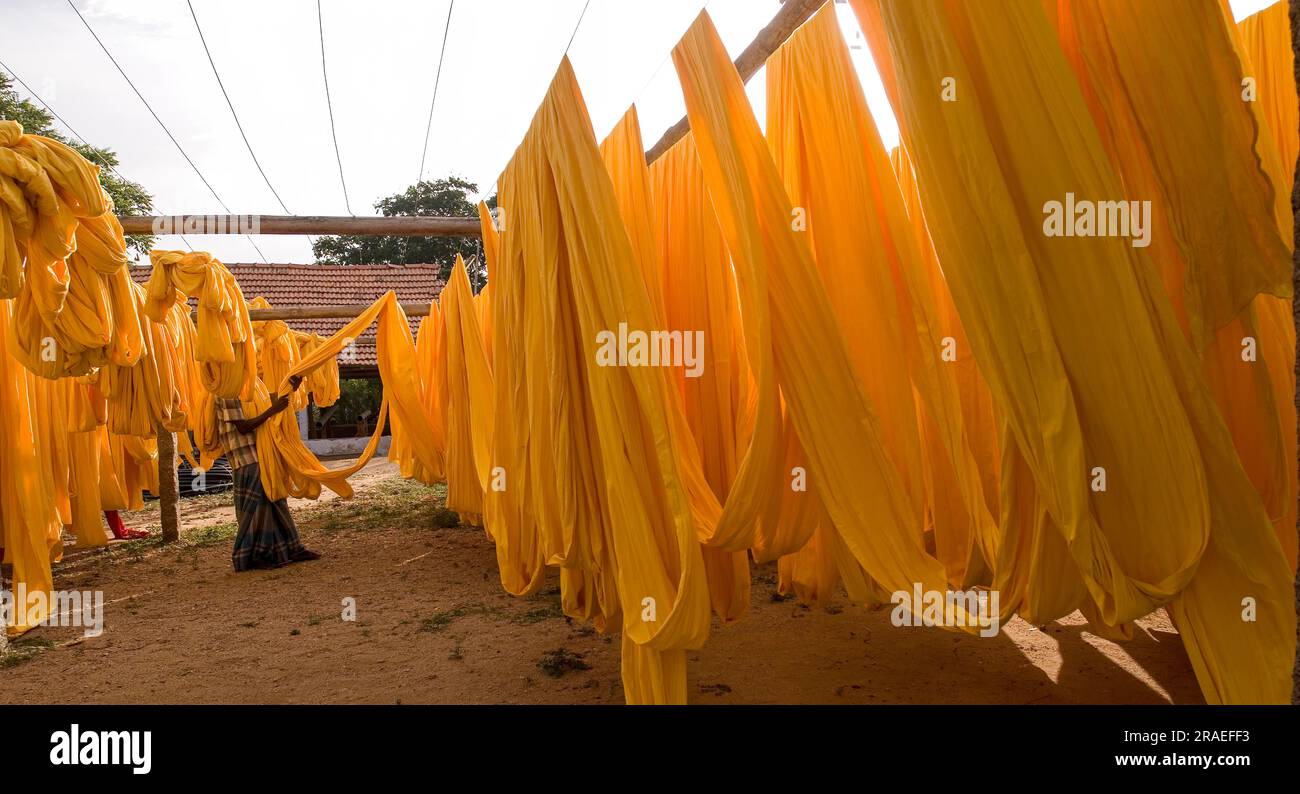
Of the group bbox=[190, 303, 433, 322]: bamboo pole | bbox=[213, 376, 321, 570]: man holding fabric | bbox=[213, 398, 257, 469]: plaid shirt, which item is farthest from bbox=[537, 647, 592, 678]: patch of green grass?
bbox=[190, 303, 433, 322]: bamboo pole

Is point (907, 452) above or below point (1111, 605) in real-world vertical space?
above

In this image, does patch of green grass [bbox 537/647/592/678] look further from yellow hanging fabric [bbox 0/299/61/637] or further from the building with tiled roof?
the building with tiled roof

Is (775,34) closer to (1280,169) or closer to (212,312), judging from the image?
(1280,169)

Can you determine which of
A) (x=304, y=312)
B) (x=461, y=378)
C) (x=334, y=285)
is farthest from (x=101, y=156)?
(x=461, y=378)

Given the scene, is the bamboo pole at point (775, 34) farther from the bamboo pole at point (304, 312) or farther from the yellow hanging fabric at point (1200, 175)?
the bamboo pole at point (304, 312)

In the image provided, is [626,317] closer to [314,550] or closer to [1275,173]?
[1275,173]

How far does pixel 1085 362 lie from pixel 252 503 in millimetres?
6536

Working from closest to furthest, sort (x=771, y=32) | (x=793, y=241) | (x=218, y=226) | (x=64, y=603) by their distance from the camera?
(x=793, y=241) < (x=771, y=32) < (x=218, y=226) < (x=64, y=603)

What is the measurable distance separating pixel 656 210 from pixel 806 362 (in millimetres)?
1104

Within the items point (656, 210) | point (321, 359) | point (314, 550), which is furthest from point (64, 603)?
point (656, 210)

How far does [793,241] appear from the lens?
178 centimetres

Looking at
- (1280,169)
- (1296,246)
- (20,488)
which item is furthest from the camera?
(20,488)

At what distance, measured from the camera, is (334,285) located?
41.8 ft

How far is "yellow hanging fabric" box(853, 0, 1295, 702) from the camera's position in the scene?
1.32 metres
